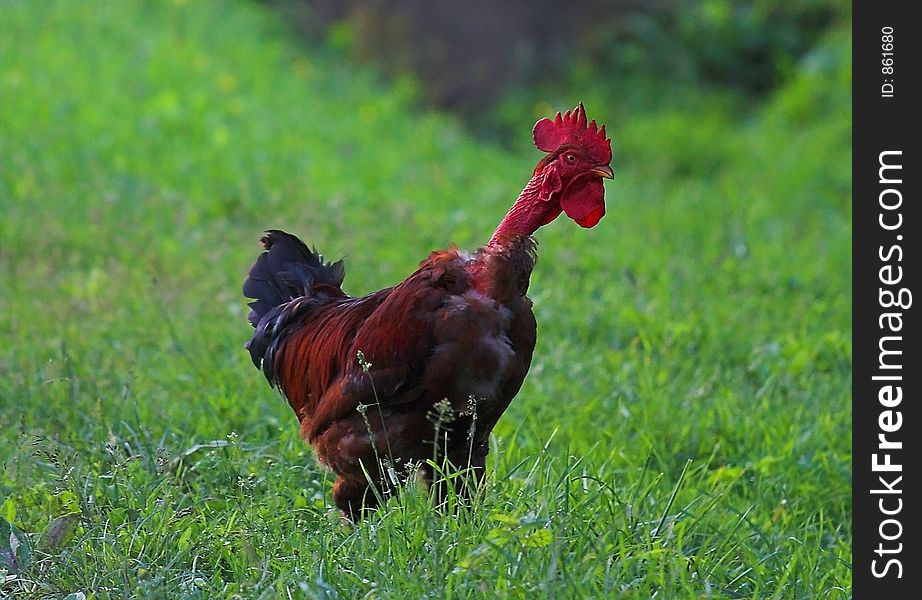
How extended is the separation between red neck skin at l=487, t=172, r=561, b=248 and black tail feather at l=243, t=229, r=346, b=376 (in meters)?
0.96

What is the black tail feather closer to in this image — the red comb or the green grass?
the green grass

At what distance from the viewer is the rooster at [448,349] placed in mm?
3320

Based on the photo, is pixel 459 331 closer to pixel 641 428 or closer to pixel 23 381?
pixel 641 428

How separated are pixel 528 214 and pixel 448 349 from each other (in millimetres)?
460

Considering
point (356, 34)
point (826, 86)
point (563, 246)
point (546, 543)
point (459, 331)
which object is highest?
point (356, 34)

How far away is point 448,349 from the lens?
3.31 m

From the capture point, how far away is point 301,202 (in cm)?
796

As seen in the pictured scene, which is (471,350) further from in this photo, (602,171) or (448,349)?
(602,171)

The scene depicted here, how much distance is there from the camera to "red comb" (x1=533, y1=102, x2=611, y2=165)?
338 centimetres
